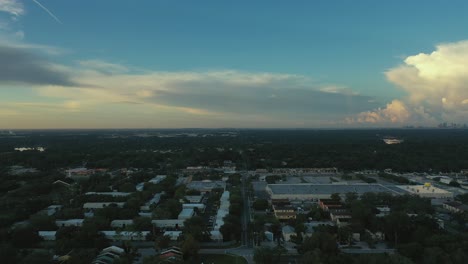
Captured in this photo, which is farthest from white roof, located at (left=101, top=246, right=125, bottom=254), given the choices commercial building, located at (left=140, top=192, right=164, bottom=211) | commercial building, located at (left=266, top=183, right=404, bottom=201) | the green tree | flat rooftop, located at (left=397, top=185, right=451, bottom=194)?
flat rooftop, located at (left=397, top=185, right=451, bottom=194)

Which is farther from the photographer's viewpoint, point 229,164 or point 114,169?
point 229,164

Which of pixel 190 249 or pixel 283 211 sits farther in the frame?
pixel 283 211

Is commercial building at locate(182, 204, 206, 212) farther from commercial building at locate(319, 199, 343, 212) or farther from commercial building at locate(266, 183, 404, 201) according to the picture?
commercial building at locate(319, 199, 343, 212)

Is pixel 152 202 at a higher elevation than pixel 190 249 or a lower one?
lower

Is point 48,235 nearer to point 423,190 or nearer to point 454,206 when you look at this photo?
point 454,206

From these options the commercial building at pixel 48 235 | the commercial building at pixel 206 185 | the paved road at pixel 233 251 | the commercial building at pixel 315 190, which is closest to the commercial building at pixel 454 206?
the commercial building at pixel 315 190

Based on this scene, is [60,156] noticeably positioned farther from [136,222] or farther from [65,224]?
[136,222]

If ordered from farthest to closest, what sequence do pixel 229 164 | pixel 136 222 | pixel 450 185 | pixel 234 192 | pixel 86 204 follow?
1. pixel 229 164
2. pixel 450 185
3. pixel 234 192
4. pixel 86 204
5. pixel 136 222

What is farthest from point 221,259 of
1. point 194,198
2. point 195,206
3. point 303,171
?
point 303,171

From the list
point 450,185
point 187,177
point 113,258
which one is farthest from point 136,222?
point 450,185
